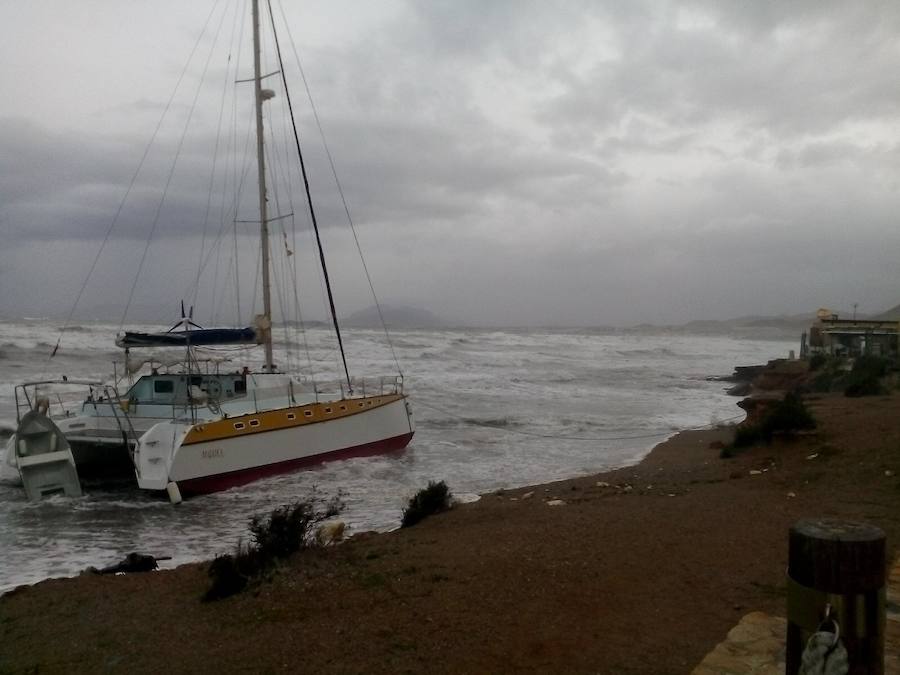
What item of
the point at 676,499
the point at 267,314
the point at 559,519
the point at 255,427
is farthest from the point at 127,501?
the point at 676,499

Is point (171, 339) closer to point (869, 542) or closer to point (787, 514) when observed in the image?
point (787, 514)

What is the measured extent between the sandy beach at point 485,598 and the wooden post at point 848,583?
1931mm

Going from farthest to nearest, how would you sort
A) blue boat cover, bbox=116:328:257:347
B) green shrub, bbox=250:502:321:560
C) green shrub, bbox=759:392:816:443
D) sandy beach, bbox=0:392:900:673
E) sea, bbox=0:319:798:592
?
blue boat cover, bbox=116:328:257:347 < green shrub, bbox=759:392:816:443 < sea, bbox=0:319:798:592 < green shrub, bbox=250:502:321:560 < sandy beach, bbox=0:392:900:673

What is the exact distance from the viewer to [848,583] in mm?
2225

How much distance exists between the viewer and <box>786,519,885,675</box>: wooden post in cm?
221

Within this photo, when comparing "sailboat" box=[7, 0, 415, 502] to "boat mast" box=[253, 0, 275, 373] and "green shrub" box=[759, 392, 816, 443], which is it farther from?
"green shrub" box=[759, 392, 816, 443]

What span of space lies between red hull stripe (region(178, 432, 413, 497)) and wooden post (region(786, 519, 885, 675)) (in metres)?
11.1

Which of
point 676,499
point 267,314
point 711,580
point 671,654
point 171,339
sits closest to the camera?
point 671,654

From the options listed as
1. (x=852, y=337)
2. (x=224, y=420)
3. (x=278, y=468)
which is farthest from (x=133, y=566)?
(x=852, y=337)

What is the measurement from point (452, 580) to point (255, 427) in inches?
321

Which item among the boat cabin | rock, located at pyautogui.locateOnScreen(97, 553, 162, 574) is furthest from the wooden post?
the boat cabin

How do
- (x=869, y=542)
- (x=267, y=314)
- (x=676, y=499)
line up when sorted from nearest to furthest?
(x=869, y=542) < (x=676, y=499) < (x=267, y=314)

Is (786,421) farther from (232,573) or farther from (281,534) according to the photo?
(232,573)

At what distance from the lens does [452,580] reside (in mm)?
5719
